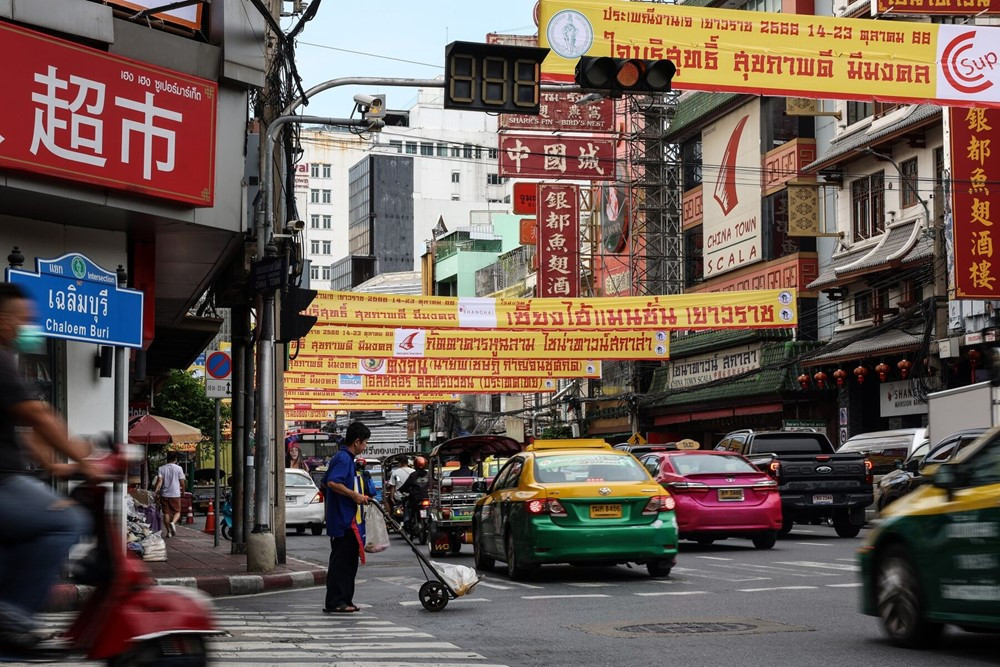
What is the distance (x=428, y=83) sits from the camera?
56.1ft

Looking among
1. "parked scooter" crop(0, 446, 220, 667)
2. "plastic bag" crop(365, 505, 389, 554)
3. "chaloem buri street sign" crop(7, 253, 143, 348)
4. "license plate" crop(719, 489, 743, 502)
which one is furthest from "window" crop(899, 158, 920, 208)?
"parked scooter" crop(0, 446, 220, 667)

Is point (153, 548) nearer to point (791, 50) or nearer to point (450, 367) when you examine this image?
point (791, 50)

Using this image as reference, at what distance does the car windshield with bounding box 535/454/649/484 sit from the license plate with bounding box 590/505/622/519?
46 centimetres

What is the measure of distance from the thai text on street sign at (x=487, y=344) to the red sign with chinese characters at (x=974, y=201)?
9.21 metres

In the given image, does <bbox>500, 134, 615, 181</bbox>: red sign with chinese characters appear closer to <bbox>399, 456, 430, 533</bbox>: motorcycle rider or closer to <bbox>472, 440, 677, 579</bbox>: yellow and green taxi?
<bbox>399, 456, 430, 533</bbox>: motorcycle rider

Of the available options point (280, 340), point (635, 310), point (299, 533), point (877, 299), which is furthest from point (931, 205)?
point (280, 340)

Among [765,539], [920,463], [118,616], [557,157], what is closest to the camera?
[118,616]

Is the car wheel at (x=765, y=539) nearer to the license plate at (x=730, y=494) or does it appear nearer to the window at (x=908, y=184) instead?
the license plate at (x=730, y=494)

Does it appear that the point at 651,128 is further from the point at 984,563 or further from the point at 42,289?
the point at 984,563

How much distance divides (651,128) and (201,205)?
39.3 m

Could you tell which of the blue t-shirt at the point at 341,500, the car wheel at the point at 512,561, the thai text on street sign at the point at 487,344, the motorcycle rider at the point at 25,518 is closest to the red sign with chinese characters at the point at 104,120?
the blue t-shirt at the point at 341,500

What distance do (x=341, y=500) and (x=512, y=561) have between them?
143 inches

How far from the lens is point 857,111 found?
4153 cm

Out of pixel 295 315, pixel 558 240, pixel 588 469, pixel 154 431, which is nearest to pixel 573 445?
pixel 588 469
